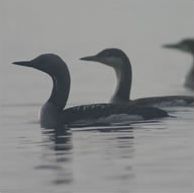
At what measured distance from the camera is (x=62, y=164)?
12.4 m

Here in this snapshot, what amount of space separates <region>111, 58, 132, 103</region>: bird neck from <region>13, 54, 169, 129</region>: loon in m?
2.18

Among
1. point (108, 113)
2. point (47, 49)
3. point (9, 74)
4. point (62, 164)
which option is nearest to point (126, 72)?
point (108, 113)

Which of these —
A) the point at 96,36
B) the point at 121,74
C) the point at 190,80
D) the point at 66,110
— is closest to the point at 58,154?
the point at 66,110

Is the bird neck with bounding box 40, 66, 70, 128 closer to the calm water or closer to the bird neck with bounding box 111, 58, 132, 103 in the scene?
the calm water

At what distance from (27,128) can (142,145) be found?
256 centimetres

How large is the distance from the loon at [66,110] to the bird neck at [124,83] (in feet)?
7.15

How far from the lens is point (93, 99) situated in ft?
68.9

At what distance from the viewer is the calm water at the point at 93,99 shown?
11586mm

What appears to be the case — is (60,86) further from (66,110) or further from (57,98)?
(66,110)

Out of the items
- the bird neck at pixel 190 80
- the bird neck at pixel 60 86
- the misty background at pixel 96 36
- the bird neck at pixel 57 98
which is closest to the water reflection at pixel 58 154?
the bird neck at pixel 57 98

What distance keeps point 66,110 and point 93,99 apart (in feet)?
15.6

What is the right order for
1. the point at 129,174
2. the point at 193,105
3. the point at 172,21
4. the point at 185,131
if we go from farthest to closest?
the point at 172,21 < the point at 193,105 < the point at 185,131 < the point at 129,174

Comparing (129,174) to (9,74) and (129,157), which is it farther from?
(9,74)

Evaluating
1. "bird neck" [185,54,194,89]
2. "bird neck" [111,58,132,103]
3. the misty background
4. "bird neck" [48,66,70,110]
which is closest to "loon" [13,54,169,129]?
"bird neck" [48,66,70,110]
